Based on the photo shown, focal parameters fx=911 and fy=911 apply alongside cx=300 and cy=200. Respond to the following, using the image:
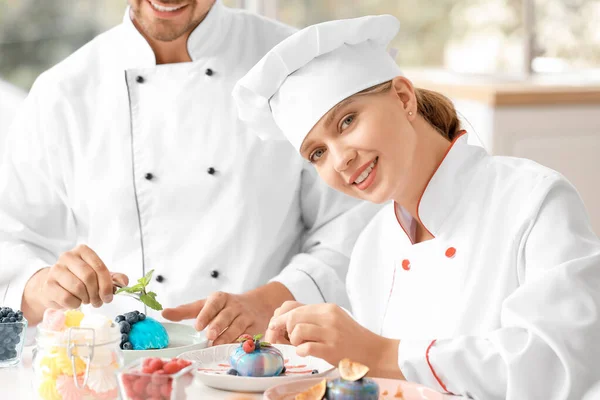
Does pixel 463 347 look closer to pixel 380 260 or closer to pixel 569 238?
pixel 569 238

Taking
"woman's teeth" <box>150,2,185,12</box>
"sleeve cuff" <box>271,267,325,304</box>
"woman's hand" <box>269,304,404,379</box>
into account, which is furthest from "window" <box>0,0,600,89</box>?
"woman's hand" <box>269,304,404,379</box>

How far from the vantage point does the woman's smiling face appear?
1682mm

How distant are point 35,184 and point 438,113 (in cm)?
108

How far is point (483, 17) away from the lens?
505 centimetres

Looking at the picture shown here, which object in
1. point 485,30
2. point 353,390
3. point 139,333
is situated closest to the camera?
point 353,390

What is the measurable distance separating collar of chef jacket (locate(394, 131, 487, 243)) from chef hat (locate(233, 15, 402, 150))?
199 millimetres

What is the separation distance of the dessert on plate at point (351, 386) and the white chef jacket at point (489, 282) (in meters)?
0.21

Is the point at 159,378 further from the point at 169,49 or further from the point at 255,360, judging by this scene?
the point at 169,49

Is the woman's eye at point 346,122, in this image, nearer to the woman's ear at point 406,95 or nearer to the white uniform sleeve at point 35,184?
the woman's ear at point 406,95

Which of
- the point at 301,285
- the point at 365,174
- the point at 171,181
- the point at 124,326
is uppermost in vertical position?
the point at 365,174

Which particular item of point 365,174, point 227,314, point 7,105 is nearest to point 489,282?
point 365,174

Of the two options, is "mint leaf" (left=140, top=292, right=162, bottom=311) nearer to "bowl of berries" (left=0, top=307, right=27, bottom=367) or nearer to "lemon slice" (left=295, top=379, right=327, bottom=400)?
"bowl of berries" (left=0, top=307, right=27, bottom=367)

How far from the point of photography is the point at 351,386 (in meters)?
1.28

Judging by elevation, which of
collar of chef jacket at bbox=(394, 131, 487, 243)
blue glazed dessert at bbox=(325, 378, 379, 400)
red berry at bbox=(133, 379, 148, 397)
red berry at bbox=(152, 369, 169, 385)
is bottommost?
blue glazed dessert at bbox=(325, 378, 379, 400)
